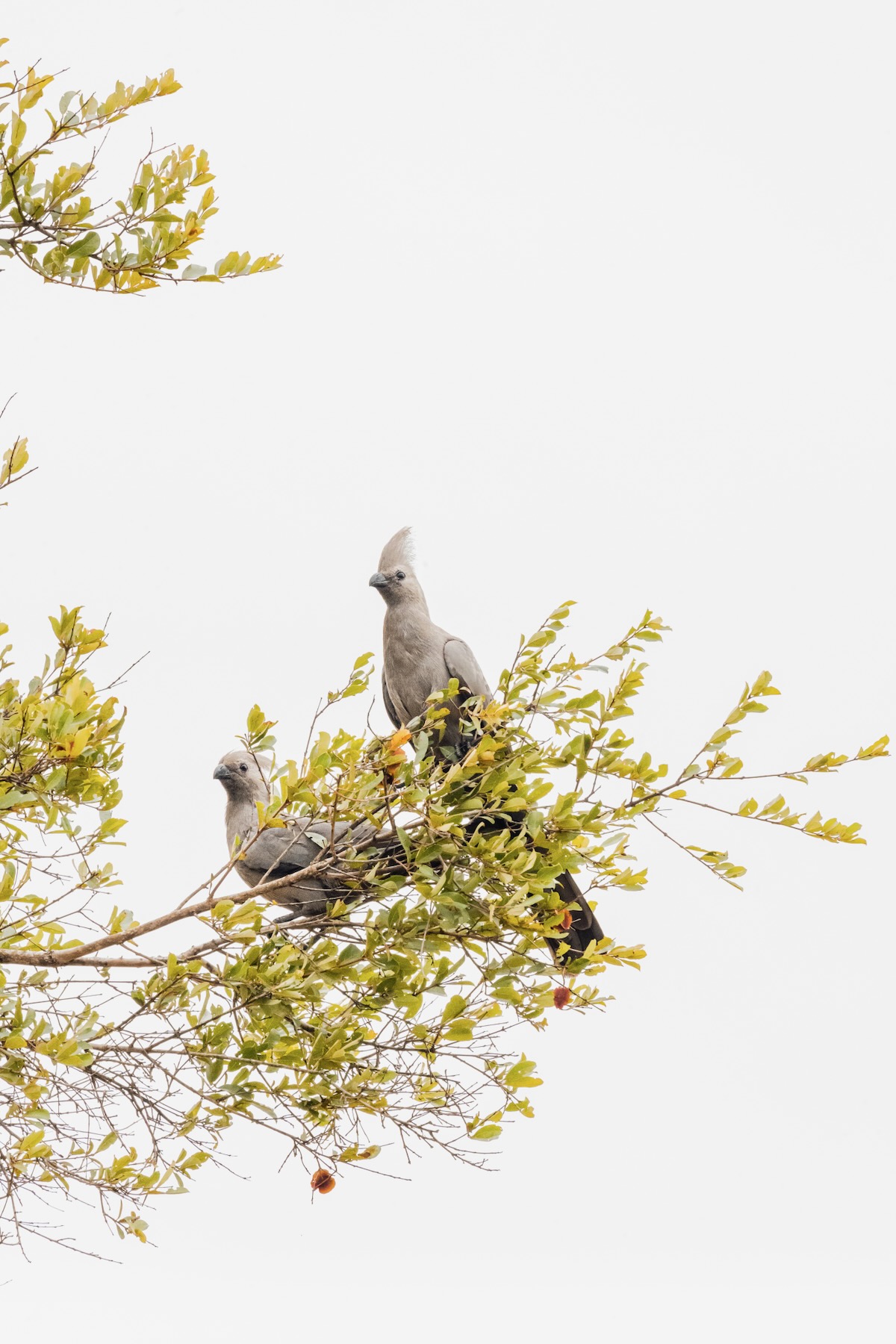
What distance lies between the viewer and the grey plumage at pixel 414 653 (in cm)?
467

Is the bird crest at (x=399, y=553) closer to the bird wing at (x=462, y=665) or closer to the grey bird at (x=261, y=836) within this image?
the bird wing at (x=462, y=665)

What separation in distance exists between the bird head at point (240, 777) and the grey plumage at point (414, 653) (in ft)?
1.99

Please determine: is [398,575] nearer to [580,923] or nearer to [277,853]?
[277,853]

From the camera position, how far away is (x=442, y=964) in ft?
10.2

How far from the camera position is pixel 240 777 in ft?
14.3

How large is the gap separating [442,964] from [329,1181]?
2.62 feet

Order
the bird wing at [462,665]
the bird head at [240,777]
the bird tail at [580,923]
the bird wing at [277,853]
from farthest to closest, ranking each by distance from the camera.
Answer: the bird wing at [462,665] < the bird head at [240,777] < the bird wing at [277,853] < the bird tail at [580,923]

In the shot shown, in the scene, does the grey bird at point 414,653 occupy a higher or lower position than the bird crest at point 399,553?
lower

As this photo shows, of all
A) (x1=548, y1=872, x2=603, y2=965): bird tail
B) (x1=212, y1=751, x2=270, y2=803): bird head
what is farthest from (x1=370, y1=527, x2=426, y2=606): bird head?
(x1=548, y1=872, x2=603, y2=965): bird tail

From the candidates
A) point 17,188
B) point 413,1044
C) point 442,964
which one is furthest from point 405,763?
point 17,188

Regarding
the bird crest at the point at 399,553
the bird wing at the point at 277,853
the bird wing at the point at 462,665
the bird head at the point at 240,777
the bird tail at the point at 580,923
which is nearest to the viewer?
the bird tail at the point at 580,923

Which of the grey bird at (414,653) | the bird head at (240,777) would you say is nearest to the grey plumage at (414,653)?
the grey bird at (414,653)

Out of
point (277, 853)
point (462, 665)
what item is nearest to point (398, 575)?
point (462, 665)

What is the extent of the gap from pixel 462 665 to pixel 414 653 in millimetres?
174
